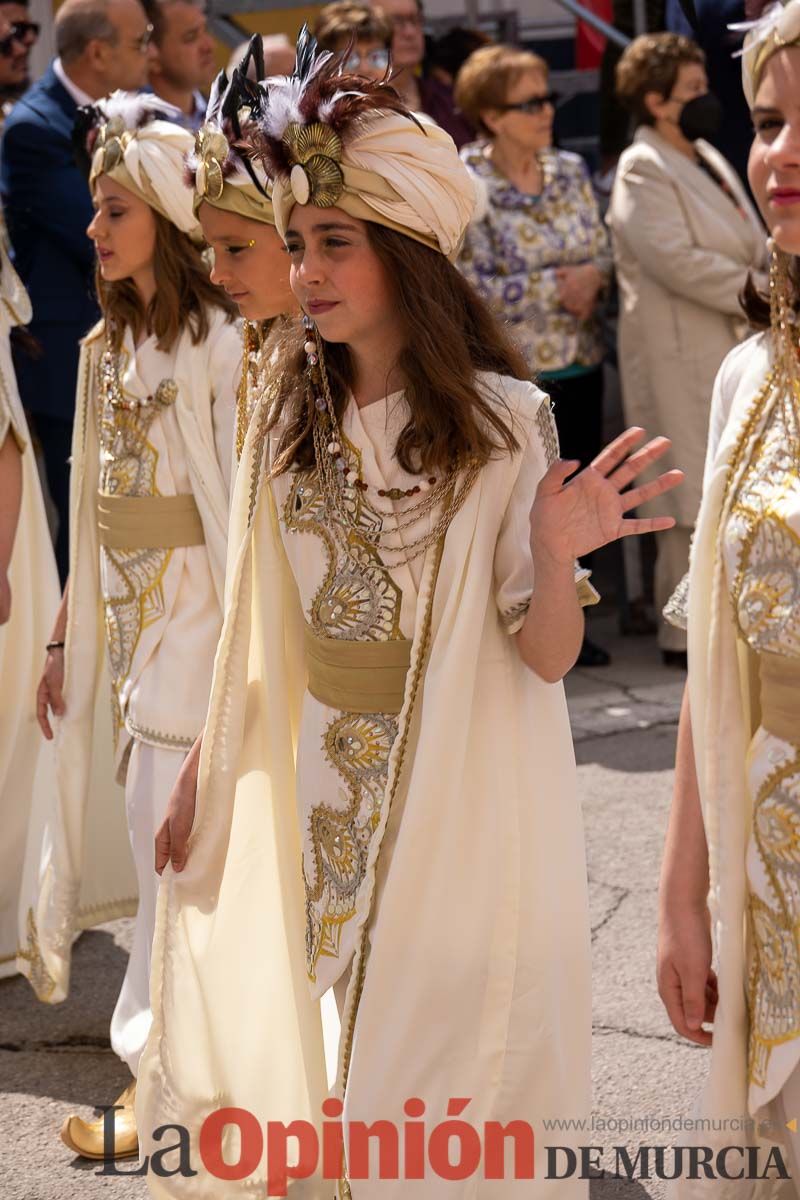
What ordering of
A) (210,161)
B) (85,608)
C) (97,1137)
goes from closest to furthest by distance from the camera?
1. (210,161)
2. (97,1137)
3. (85,608)

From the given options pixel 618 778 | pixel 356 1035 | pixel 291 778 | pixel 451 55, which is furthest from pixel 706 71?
pixel 356 1035

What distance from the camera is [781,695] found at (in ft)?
7.98

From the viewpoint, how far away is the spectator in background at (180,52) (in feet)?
22.5

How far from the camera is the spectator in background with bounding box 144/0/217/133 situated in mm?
6871

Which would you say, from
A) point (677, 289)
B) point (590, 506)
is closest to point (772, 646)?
point (590, 506)

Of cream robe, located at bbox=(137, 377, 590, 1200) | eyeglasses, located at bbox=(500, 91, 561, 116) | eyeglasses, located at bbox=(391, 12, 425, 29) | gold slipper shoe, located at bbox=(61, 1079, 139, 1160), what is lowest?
gold slipper shoe, located at bbox=(61, 1079, 139, 1160)

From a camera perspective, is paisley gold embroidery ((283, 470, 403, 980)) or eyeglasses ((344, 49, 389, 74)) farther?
eyeglasses ((344, 49, 389, 74))

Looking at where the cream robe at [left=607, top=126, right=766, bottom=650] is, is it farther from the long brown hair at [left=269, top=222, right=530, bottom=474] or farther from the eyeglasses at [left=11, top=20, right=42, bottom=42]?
the long brown hair at [left=269, top=222, right=530, bottom=474]

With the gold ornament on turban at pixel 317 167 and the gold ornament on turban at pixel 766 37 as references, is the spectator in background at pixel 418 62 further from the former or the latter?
the gold ornament on turban at pixel 766 37

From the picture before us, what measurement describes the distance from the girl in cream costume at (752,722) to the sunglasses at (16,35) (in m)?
5.04

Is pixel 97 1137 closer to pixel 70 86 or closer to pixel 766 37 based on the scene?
pixel 766 37

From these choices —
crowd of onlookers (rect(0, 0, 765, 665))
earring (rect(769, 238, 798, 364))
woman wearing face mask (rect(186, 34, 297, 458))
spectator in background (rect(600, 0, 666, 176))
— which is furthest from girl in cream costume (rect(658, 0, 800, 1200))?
spectator in background (rect(600, 0, 666, 176))

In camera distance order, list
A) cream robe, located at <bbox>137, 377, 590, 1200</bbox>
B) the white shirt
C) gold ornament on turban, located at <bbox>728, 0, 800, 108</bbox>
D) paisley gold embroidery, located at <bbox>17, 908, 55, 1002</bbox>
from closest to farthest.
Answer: gold ornament on turban, located at <bbox>728, 0, 800, 108</bbox> < cream robe, located at <bbox>137, 377, 590, 1200</bbox> < paisley gold embroidery, located at <bbox>17, 908, 55, 1002</bbox> < the white shirt

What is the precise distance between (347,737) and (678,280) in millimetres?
4663
